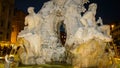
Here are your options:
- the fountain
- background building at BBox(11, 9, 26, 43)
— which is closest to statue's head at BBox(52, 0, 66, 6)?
the fountain

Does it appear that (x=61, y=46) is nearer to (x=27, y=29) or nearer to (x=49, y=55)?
(x=49, y=55)

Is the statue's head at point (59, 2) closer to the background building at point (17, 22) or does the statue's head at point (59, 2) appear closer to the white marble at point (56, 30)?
the white marble at point (56, 30)

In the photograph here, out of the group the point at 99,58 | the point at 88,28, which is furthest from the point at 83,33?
the point at 99,58

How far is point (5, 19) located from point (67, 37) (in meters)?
33.5

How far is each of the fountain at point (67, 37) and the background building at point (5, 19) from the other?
30348mm

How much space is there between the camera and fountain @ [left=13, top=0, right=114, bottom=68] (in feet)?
41.2

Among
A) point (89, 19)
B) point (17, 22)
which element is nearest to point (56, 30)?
point (89, 19)

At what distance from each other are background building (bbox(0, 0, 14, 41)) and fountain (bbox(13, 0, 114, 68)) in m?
30.3

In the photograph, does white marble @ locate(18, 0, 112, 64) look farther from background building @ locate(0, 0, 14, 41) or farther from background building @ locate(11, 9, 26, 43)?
background building @ locate(11, 9, 26, 43)

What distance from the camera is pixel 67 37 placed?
14.9 meters

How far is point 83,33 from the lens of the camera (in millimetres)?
12836

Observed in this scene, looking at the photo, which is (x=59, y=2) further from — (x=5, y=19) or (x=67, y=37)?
(x=5, y=19)

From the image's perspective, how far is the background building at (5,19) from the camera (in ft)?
148

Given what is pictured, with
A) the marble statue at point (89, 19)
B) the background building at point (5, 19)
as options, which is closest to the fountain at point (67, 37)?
the marble statue at point (89, 19)
